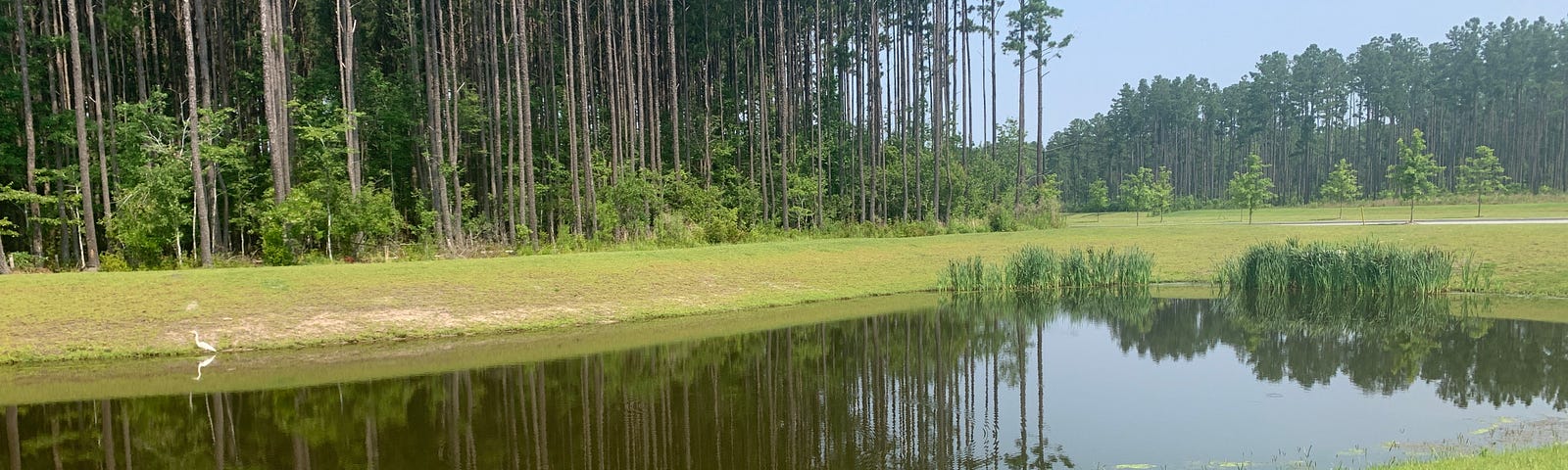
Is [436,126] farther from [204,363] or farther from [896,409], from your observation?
[896,409]

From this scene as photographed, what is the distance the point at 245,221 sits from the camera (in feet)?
83.8

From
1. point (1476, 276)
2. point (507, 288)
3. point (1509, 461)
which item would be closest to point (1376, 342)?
point (1509, 461)

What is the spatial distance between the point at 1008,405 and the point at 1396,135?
102012 millimetres

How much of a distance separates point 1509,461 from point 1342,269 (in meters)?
18.0

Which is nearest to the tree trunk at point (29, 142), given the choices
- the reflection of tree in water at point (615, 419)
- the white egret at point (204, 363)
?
the white egret at point (204, 363)

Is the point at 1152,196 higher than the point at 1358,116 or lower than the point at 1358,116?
lower

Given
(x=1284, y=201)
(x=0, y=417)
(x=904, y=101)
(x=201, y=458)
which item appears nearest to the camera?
(x=201, y=458)

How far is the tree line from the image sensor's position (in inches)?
922

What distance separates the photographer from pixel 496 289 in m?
19.2

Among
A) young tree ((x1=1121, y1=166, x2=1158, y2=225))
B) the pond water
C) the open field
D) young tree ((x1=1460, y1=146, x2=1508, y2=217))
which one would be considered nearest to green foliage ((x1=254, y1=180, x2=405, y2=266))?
the pond water

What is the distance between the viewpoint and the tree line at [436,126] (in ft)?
76.8

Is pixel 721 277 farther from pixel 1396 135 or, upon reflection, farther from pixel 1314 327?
pixel 1396 135

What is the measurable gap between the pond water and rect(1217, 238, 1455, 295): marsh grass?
5.13 m

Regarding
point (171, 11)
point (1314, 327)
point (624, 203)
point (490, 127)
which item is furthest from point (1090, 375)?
point (171, 11)
